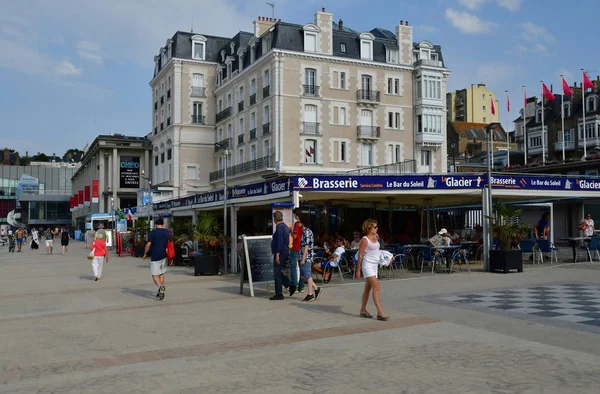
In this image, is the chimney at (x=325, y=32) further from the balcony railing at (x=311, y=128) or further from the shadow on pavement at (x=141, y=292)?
the shadow on pavement at (x=141, y=292)

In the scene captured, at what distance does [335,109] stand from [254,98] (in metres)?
6.45

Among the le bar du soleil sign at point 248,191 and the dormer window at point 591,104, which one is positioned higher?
the dormer window at point 591,104

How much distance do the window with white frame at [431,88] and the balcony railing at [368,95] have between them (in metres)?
3.73

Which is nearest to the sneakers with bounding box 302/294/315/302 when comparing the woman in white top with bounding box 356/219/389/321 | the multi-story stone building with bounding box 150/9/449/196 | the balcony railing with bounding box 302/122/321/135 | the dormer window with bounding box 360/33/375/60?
the woman in white top with bounding box 356/219/389/321

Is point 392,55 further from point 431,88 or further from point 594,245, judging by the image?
point 594,245

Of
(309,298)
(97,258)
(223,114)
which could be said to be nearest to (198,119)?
(223,114)

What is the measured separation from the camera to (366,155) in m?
46.6

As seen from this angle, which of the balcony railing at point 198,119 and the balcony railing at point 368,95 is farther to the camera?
the balcony railing at point 198,119

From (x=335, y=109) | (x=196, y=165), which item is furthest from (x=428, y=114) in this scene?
(x=196, y=165)

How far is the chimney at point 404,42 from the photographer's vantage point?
159ft

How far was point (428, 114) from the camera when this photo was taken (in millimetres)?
48094

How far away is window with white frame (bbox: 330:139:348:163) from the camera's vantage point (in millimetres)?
45438

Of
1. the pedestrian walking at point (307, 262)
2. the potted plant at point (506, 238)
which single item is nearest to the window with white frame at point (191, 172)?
the potted plant at point (506, 238)

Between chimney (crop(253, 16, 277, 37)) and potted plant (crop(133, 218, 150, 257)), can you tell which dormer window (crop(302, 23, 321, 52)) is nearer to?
chimney (crop(253, 16, 277, 37))
